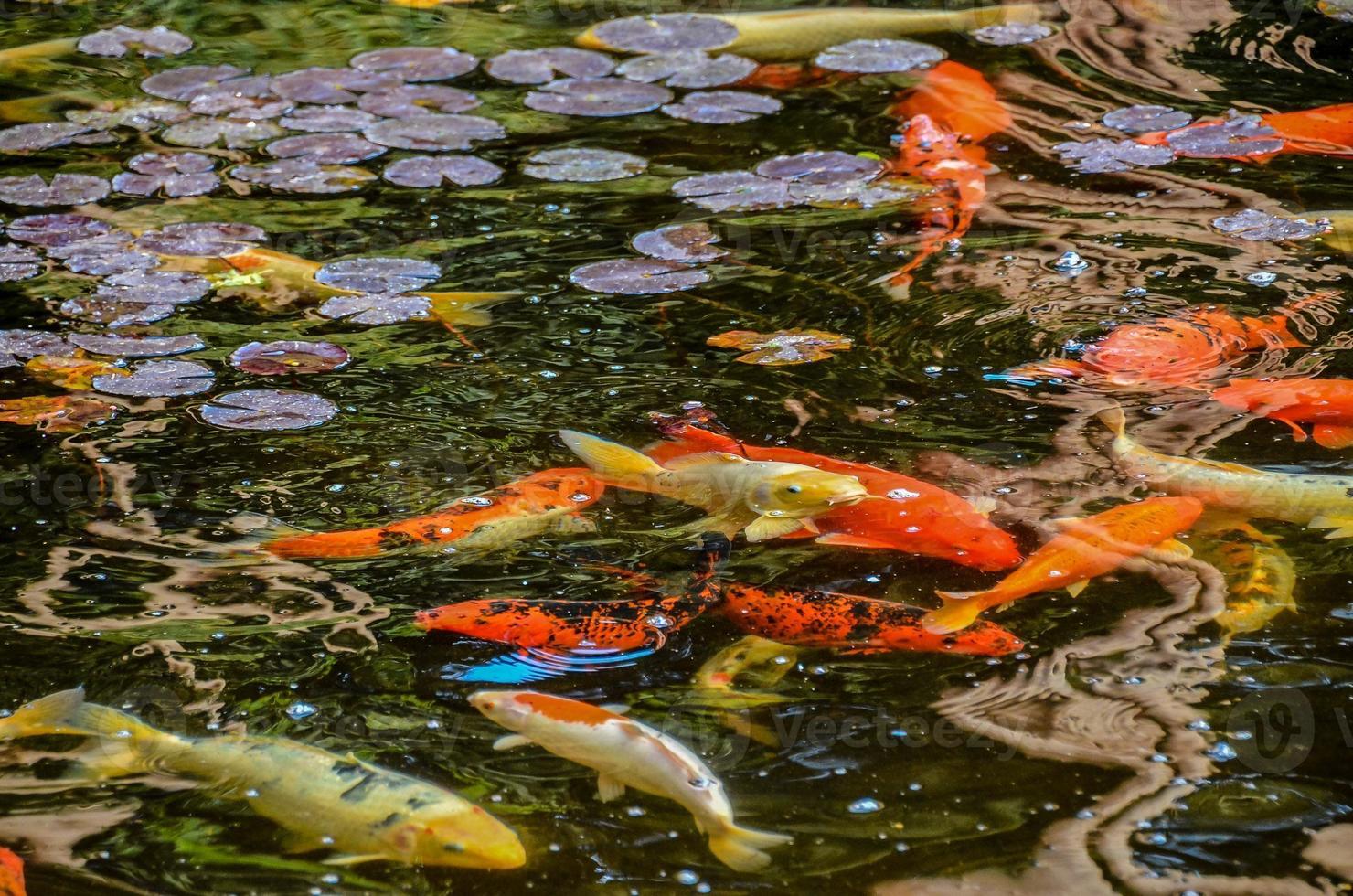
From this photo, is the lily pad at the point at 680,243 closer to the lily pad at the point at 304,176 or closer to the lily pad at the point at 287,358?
the lily pad at the point at 287,358

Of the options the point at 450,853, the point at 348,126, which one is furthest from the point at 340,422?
the point at 348,126

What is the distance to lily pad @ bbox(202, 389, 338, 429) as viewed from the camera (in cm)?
291

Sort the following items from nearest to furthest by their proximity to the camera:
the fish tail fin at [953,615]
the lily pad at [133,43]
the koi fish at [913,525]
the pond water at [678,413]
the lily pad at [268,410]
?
the pond water at [678,413], the fish tail fin at [953,615], the koi fish at [913,525], the lily pad at [268,410], the lily pad at [133,43]

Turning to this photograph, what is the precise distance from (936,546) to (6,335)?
2.38 m

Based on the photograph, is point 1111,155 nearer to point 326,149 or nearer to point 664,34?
point 664,34

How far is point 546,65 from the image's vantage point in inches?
195

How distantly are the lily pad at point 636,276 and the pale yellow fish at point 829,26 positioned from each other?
1872mm

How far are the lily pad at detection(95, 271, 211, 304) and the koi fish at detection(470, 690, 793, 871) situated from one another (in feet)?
6.32

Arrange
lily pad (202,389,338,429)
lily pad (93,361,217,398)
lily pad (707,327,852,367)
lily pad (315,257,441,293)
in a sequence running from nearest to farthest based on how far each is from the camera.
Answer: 1. lily pad (202,389,338,429)
2. lily pad (93,361,217,398)
3. lily pad (707,327,852,367)
4. lily pad (315,257,441,293)

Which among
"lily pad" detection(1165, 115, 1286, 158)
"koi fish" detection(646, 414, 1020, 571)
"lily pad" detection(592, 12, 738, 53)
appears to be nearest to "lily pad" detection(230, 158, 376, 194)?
"lily pad" detection(592, 12, 738, 53)

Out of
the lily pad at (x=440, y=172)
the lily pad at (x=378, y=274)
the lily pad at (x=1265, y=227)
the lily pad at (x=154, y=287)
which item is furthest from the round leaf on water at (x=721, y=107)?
the lily pad at (x=154, y=287)

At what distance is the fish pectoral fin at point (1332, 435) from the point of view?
2.69 m

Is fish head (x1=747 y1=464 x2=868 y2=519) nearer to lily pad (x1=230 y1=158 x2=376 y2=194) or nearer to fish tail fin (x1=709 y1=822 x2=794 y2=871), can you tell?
fish tail fin (x1=709 y1=822 x2=794 y2=871)

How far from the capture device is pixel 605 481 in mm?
2664
